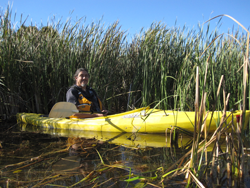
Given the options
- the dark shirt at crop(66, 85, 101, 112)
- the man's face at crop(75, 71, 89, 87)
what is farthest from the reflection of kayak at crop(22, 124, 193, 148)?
the man's face at crop(75, 71, 89, 87)

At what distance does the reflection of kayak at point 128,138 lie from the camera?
294 cm

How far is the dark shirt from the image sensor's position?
3990 millimetres

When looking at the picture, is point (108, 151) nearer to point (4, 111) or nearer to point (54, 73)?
point (54, 73)

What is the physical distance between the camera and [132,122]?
3645mm

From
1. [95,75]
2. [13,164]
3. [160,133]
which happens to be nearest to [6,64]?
[95,75]

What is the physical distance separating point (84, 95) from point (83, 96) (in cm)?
3

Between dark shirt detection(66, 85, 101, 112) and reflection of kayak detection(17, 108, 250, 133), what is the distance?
1.28 feet

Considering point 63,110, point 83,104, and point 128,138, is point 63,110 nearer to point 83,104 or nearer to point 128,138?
point 83,104

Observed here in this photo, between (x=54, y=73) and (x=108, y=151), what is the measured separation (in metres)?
2.69

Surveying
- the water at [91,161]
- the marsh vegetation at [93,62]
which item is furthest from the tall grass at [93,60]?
the water at [91,161]

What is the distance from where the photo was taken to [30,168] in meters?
2.00

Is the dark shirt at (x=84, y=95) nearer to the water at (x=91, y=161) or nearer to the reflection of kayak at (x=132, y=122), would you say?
the reflection of kayak at (x=132, y=122)

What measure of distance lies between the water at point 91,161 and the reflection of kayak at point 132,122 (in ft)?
0.52

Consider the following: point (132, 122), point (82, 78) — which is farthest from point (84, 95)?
point (132, 122)
